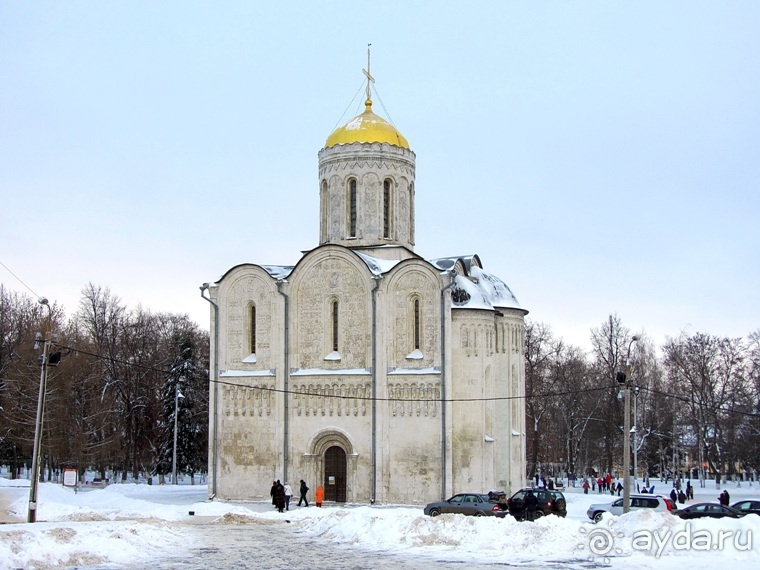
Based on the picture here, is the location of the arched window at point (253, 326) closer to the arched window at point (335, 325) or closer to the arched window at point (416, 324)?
the arched window at point (335, 325)

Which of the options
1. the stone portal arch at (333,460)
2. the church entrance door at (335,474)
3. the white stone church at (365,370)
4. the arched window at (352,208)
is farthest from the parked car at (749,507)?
the arched window at (352,208)

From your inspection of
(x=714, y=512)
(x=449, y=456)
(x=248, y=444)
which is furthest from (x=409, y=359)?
(x=714, y=512)

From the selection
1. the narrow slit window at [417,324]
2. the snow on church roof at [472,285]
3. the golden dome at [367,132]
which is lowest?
the narrow slit window at [417,324]

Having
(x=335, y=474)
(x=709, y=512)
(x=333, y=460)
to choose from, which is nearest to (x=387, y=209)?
(x=333, y=460)

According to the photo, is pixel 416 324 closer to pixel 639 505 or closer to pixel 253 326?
pixel 253 326

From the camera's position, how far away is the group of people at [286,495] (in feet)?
99.0

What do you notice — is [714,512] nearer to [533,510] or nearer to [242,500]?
[533,510]

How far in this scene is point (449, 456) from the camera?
32.9 m

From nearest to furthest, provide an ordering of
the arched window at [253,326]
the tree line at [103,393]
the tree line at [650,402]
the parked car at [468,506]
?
the parked car at [468,506] < the arched window at [253,326] < the tree line at [103,393] < the tree line at [650,402]

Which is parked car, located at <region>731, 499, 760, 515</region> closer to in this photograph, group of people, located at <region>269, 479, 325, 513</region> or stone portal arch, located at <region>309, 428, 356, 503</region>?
group of people, located at <region>269, 479, 325, 513</region>

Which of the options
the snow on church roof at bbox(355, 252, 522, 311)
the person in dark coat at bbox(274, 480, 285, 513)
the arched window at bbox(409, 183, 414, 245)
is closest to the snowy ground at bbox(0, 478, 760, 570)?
the person in dark coat at bbox(274, 480, 285, 513)

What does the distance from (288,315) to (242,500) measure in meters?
6.60

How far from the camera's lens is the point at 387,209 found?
124ft

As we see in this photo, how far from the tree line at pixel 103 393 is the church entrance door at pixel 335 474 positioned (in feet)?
39.8
